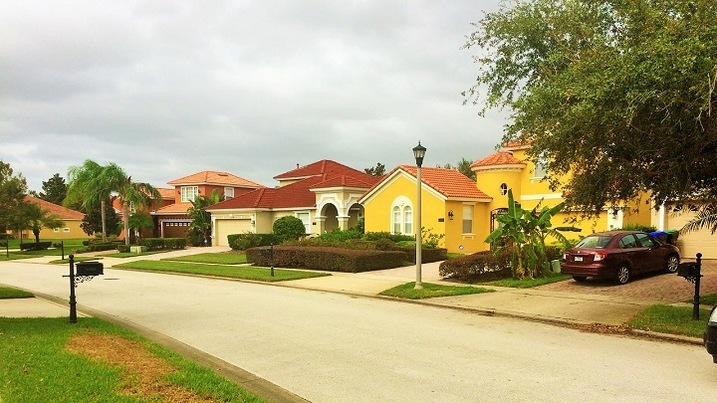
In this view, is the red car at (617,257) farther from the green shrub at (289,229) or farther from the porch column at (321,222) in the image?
the porch column at (321,222)

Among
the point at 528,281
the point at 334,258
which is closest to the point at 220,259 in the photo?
the point at 334,258

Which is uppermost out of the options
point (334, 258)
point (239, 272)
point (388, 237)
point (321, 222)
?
point (321, 222)

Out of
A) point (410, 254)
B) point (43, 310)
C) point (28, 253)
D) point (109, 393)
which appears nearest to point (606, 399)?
point (109, 393)

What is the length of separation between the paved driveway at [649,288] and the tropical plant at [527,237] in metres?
1.19

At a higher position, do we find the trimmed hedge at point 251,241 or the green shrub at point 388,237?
the green shrub at point 388,237

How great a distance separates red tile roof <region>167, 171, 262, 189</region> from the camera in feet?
174

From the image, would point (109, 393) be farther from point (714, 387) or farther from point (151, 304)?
point (151, 304)

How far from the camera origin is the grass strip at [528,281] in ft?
54.3

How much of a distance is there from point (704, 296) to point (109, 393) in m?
12.7

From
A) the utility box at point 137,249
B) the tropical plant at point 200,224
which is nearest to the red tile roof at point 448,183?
the tropical plant at point 200,224

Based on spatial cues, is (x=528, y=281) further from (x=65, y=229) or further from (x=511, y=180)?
(x=65, y=229)

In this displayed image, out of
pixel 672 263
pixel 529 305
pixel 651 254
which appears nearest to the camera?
pixel 529 305

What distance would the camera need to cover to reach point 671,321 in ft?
33.5

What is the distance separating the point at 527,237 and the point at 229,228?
29671 millimetres
